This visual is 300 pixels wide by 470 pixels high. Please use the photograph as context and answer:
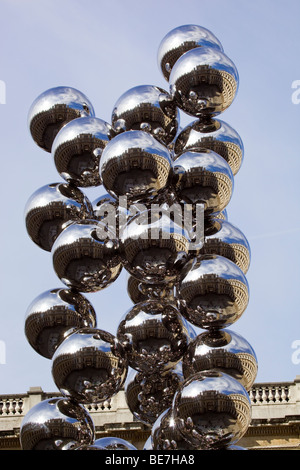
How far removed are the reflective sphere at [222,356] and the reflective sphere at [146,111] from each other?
1216 millimetres

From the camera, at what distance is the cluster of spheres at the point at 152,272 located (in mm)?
3588

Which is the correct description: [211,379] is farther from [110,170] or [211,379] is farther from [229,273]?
[110,170]

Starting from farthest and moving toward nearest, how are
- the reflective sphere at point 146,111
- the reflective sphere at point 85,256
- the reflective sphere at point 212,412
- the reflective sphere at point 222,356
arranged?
the reflective sphere at point 146,111
the reflective sphere at point 85,256
the reflective sphere at point 222,356
the reflective sphere at point 212,412

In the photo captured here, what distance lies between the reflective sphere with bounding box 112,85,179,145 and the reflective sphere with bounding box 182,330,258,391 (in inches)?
47.9

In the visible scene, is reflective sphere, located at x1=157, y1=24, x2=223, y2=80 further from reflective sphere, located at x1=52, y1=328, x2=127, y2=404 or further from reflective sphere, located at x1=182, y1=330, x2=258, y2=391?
reflective sphere, located at x1=52, y1=328, x2=127, y2=404

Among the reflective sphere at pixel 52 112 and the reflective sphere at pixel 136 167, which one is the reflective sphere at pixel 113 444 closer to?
the reflective sphere at pixel 136 167

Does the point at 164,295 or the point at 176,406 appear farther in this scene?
the point at 164,295

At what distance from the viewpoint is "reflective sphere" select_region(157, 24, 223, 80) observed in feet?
15.2

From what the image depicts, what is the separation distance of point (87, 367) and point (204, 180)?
111 cm

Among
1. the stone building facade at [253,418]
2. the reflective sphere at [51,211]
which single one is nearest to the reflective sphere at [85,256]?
the reflective sphere at [51,211]

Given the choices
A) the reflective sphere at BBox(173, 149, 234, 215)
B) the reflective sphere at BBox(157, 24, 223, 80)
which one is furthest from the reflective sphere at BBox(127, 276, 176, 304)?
the reflective sphere at BBox(157, 24, 223, 80)
